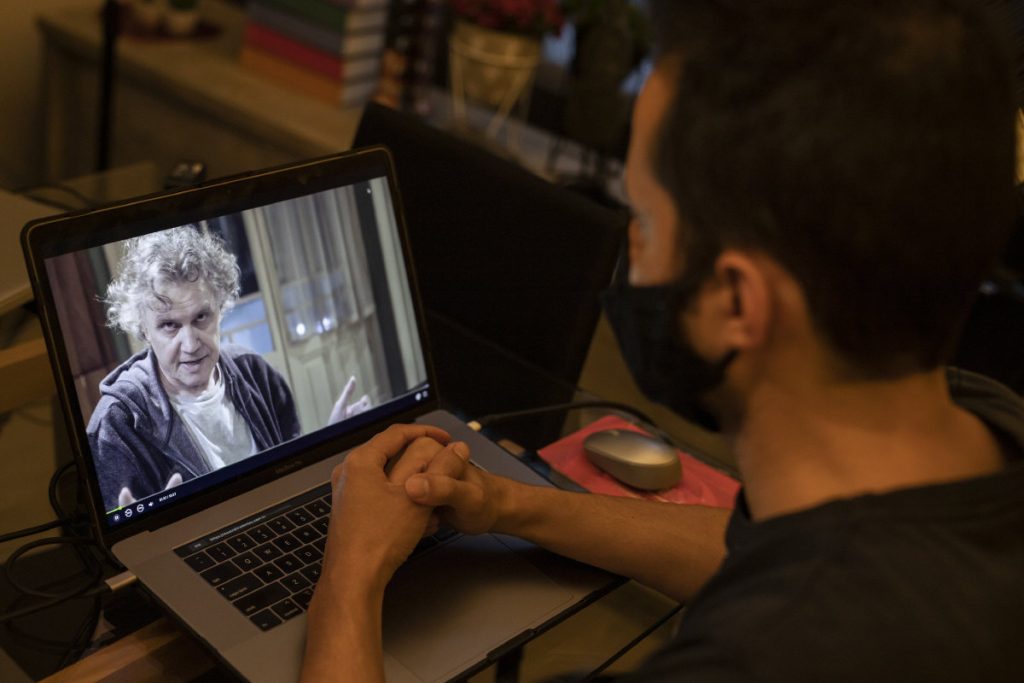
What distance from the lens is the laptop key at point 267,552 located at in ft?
2.98

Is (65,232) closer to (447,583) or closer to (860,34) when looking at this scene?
(447,583)

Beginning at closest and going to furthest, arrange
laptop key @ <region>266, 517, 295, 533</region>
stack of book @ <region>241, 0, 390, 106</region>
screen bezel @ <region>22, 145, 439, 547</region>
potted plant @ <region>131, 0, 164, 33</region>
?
screen bezel @ <region>22, 145, 439, 547</region> → laptop key @ <region>266, 517, 295, 533</region> → stack of book @ <region>241, 0, 390, 106</region> → potted plant @ <region>131, 0, 164, 33</region>

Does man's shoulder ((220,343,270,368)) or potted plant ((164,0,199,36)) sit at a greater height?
potted plant ((164,0,199,36))

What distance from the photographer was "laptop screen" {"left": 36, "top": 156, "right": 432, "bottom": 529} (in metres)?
0.87

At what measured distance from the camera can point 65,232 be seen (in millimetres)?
844

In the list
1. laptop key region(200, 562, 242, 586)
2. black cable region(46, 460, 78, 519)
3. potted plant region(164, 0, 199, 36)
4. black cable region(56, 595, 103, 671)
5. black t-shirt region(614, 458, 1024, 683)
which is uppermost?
potted plant region(164, 0, 199, 36)

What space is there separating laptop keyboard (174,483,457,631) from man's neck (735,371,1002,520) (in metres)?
0.39

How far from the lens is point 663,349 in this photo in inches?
28.8

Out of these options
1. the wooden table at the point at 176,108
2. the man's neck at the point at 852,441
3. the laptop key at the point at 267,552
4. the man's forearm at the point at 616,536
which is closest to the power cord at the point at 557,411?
the man's forearm at the point at 616,536

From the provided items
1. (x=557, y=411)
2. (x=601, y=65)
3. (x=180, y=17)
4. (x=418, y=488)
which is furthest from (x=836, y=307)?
(x=180, y=17)

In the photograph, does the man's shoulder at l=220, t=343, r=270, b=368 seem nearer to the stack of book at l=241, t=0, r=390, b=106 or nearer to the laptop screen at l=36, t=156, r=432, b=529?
the laptop screen at l=36, t=156, r=432, b=529

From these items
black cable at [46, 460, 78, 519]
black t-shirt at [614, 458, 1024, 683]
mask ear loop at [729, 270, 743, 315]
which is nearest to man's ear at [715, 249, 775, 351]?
mask ear loop at [729, 270, 743, 315]

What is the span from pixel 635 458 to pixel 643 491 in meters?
0.04

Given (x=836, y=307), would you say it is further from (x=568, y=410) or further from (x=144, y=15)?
(x=144, y=15)
